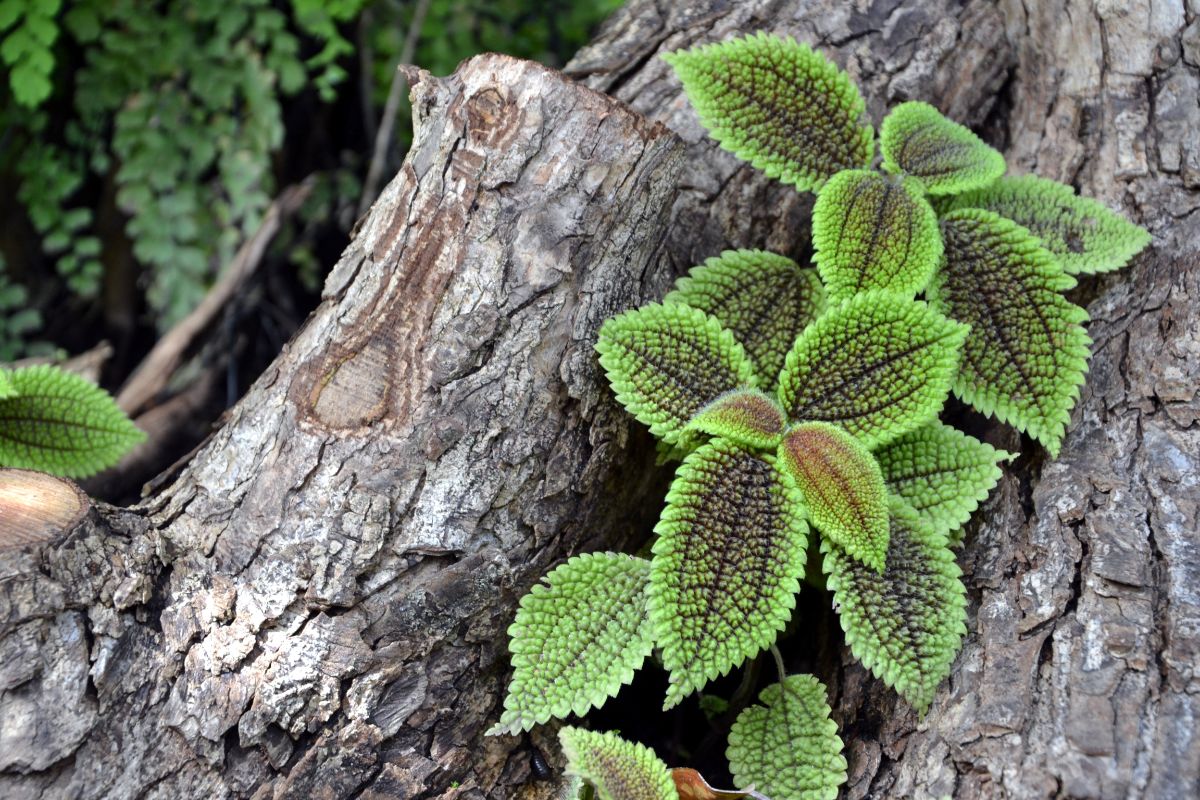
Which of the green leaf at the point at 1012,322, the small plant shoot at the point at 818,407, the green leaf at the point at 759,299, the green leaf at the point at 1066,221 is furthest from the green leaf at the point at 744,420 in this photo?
the green leaf at the point at 1066,221

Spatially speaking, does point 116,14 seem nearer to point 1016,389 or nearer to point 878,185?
point 878,185

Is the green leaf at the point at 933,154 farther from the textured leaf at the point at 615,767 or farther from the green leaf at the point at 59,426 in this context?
the green leaf at the point at 59,426

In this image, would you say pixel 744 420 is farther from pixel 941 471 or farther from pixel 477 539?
pixel 477 539

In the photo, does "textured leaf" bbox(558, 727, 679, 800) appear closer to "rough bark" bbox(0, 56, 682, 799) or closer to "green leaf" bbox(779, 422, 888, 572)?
"rough bark" bbox(0, 56, 682, 799)

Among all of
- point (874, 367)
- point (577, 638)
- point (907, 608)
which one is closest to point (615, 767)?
point (577, 638)

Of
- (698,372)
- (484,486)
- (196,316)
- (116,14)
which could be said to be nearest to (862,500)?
(698,372)

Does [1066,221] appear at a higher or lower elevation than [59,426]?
lower
